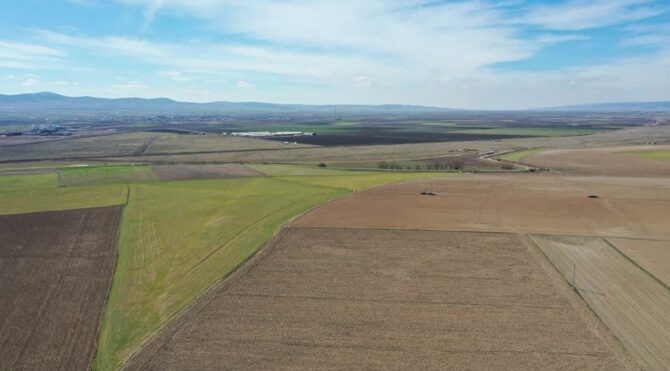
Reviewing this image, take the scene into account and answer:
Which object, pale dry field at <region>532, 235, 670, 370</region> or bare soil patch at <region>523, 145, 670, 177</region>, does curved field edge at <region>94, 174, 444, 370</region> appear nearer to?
pale dry field at <region>532, 235, 670, 370</region>

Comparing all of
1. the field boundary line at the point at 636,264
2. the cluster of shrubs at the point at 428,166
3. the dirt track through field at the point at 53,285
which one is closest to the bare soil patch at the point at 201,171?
the cluster of shrubs at the point at 428,166

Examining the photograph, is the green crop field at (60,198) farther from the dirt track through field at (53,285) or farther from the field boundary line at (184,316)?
the field boundary line at (184,316)

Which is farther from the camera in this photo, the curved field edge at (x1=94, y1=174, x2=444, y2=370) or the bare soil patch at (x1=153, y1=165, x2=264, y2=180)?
the bare soil patch at (x1=153, y1=165, x2=264, y2=180)

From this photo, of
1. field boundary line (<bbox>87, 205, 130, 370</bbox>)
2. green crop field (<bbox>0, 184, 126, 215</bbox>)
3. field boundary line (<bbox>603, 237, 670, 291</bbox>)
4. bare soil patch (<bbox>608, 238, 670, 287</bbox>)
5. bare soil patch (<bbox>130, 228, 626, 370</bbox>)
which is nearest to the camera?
bare soil patch (<bbox>130, 228, 626, 370</bbox>)

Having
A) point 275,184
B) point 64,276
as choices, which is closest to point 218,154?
point 275,184

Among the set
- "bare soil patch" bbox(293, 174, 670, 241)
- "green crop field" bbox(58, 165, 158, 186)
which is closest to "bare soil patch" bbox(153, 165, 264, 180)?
"green crop field" bbox(58, 165, 158, 186)

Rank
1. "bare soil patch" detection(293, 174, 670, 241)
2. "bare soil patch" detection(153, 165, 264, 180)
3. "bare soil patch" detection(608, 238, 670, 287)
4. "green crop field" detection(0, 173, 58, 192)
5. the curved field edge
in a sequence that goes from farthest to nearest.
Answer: "bare soil patch" detection(153, 165, 264, 180), "green crop field" detection(0, 173, 58, 192), "bare soil patch" detection(293, 174, 670, 241), "bare soil patch" detection(608, 238, 670, 287), the curved field edge

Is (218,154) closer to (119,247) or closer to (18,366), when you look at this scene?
(119,247)
